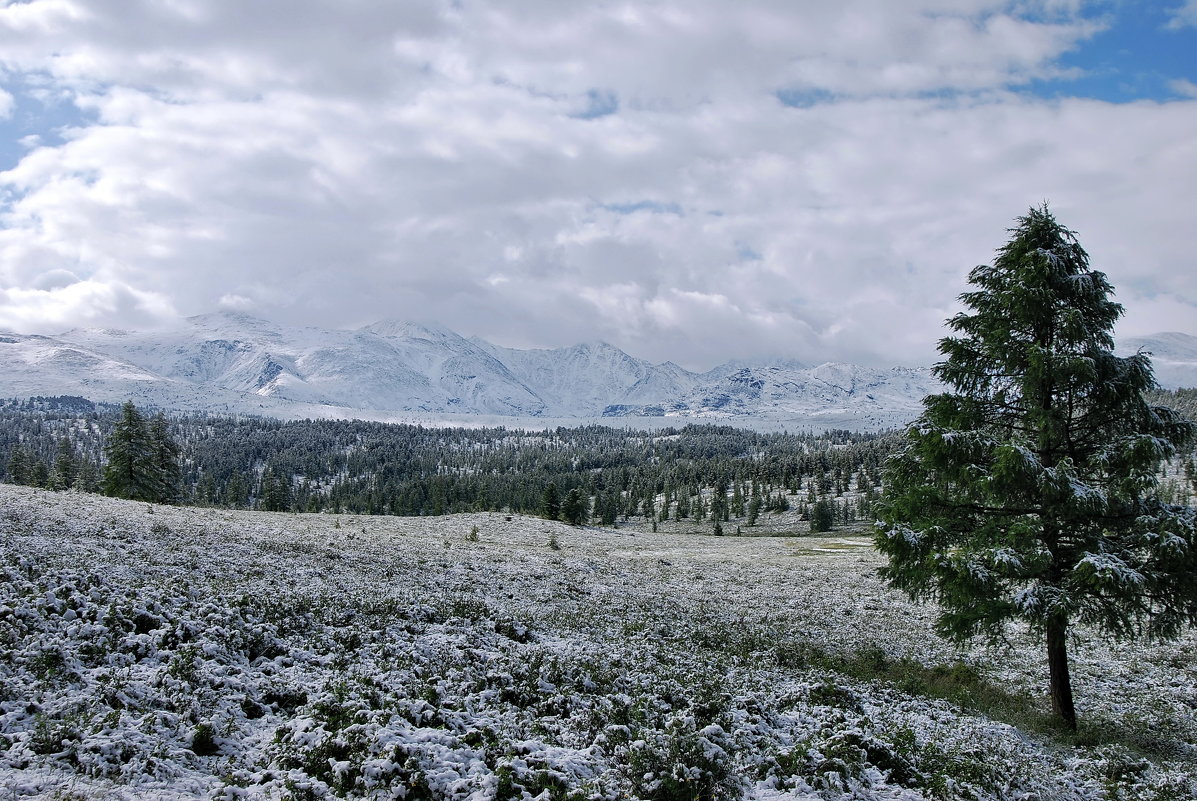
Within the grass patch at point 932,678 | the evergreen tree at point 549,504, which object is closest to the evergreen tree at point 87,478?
the evergreen tree at point 549,504

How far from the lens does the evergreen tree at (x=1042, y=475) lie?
12367 mm

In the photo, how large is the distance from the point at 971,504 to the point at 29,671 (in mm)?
18717

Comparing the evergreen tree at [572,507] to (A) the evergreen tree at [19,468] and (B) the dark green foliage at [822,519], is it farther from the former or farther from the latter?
(A) the evergreen tree at [19,468]

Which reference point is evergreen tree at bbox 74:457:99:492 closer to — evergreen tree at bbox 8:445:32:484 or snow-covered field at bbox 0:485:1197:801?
evergreen tree at bbox 8:445:32:484

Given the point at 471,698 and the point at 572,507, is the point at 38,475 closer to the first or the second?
the point at 572,507

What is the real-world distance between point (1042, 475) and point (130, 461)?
69460mm

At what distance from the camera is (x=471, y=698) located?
11125 mm

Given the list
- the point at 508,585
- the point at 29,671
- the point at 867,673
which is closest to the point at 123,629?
the point at 29,671

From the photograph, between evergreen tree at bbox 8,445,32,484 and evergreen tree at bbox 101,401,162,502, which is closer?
evergreen tree at bbox 101,401,162,502

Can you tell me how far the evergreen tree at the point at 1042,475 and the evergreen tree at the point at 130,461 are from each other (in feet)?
216

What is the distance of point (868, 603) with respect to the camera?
2806 cm

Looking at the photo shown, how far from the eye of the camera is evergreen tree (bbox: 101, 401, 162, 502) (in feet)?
185

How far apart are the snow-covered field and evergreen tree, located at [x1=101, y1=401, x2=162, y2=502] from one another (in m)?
42.2

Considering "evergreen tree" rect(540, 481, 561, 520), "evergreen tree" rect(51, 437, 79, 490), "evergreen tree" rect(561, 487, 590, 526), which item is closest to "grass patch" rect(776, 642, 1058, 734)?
"evergreen tree" rect(561, 487, 590, 526)
